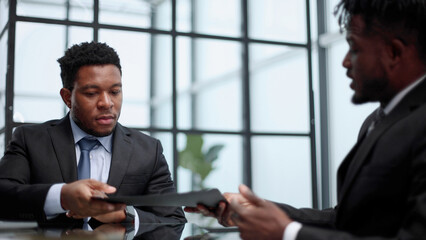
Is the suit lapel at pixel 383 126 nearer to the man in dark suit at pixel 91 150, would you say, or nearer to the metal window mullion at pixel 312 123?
the man in dark suit at pixel 91 150

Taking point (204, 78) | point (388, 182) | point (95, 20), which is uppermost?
point (204, 78)

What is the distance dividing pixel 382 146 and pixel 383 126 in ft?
0.24

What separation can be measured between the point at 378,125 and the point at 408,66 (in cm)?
15

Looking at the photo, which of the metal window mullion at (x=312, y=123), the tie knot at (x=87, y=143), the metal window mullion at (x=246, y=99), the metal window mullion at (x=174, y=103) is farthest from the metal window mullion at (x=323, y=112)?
the tie knot at (x=87, y=143)

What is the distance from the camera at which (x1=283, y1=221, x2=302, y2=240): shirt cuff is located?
1.01 metres

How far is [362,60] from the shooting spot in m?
1.17

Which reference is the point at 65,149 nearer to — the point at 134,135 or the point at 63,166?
the point at 63,166

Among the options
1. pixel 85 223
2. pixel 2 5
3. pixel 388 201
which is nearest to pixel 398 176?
pixel 388 201

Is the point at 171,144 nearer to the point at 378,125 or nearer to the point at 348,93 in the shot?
→ the point at 348,93

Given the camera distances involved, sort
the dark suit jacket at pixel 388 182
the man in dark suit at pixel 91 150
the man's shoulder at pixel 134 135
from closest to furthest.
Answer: the dark suit jacket at pixel 388 182, the man in dark suit at pixel 91 150, the man's shoulder at pixel 134 135

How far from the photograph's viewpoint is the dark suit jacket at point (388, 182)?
970 mm

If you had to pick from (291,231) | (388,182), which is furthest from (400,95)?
(291,231)

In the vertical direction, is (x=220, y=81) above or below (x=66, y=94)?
above

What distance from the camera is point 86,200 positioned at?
1.61 metres
